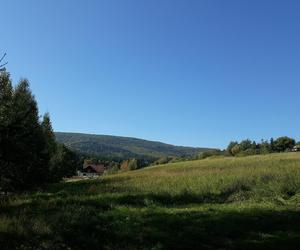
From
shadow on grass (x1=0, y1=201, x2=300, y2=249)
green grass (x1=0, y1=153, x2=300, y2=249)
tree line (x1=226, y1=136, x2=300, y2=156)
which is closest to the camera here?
shadow on grass (x1=0, y1=201, x2=300, y2=249)

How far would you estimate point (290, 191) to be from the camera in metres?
25.4

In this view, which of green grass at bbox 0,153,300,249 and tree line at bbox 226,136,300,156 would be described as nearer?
green grass at bbox 0,153,300,249

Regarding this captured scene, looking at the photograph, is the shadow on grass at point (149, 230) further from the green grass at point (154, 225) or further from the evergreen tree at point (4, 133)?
the evergreen tree at point (4, 133)

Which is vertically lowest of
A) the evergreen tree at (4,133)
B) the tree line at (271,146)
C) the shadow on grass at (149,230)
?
the shadow on grass at (149,230)

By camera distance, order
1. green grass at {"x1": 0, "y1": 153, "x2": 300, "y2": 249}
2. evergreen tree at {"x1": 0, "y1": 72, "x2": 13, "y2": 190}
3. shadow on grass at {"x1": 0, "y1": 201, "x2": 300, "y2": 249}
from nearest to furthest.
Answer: shadow on grass at {"x1": 0, "y1": 201, "x2": 300, "y2": 249} < green grass at {"x1": 0, "y1": 153, "x2": 300, "y2": 249} < evergreen tree at {"x1": 0, "y1": 72, "x2": 13, "y2": 190}

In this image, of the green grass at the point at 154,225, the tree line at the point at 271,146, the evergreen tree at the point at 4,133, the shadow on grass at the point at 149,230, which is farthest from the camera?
the tree line at the point at 271,146

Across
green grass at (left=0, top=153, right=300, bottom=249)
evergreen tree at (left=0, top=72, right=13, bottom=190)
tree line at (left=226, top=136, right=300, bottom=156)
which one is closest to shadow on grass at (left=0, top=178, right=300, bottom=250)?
green grass at (left=0, top=153, right=300, bottom=249)

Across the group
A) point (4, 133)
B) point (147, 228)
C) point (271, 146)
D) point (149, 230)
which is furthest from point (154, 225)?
point (271, 146)

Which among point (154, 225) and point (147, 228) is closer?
point (147, 228)

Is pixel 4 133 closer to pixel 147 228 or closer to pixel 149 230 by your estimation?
pixel 147 228

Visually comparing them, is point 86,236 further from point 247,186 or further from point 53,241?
point 247,186

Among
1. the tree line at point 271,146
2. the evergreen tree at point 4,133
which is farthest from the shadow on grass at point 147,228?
the tree line at point 271,146

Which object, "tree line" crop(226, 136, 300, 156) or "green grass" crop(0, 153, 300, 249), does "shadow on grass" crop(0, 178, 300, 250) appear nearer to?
"green grass" crop(0, 153, 300, 249)

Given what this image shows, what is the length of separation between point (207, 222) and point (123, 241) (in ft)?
15.3
